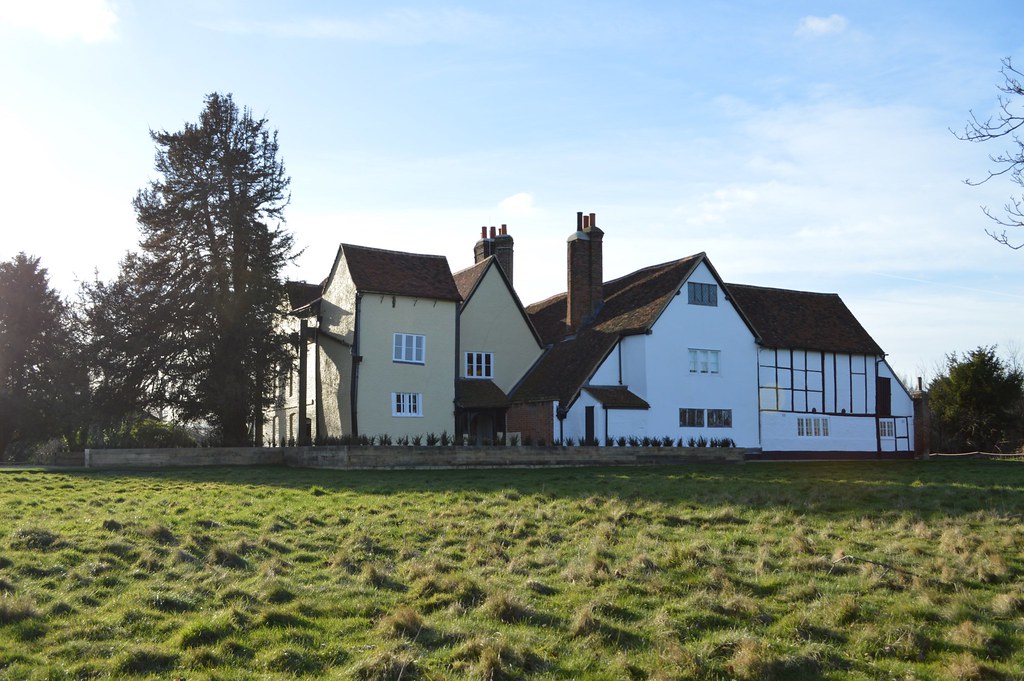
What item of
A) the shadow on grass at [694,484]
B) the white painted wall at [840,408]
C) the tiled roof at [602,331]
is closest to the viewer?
the shadow on grass at [694,484]

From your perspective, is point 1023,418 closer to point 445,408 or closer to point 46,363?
point 445,408

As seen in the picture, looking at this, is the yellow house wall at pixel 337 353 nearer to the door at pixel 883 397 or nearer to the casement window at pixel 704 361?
the casement window at pixel 704 361

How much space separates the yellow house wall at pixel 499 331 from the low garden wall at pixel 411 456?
10.3 metres

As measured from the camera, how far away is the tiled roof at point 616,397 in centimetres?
3631

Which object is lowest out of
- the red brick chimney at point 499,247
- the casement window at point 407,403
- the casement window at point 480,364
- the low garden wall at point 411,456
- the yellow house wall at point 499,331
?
the low garden wall at point 411,456

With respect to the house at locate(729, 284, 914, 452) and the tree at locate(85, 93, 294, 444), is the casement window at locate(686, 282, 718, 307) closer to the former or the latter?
the house at locate(729, 284, 914, 452)

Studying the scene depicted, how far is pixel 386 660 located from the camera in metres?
8.30

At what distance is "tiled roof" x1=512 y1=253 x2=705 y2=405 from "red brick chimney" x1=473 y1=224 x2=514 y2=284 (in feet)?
13.0

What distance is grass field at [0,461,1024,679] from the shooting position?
8508 millimetres

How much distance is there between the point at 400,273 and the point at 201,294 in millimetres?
8315

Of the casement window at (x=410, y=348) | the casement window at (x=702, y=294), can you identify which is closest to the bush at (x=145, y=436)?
the casement window at (x=410, y=348)

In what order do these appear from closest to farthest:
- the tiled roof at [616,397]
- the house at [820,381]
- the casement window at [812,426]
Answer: the tiled roof at [616,397]
the house at [820,381]
the casement window at [812,426]

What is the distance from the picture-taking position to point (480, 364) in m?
41.3

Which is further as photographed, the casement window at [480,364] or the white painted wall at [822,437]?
the white painted wall at [822,437]
